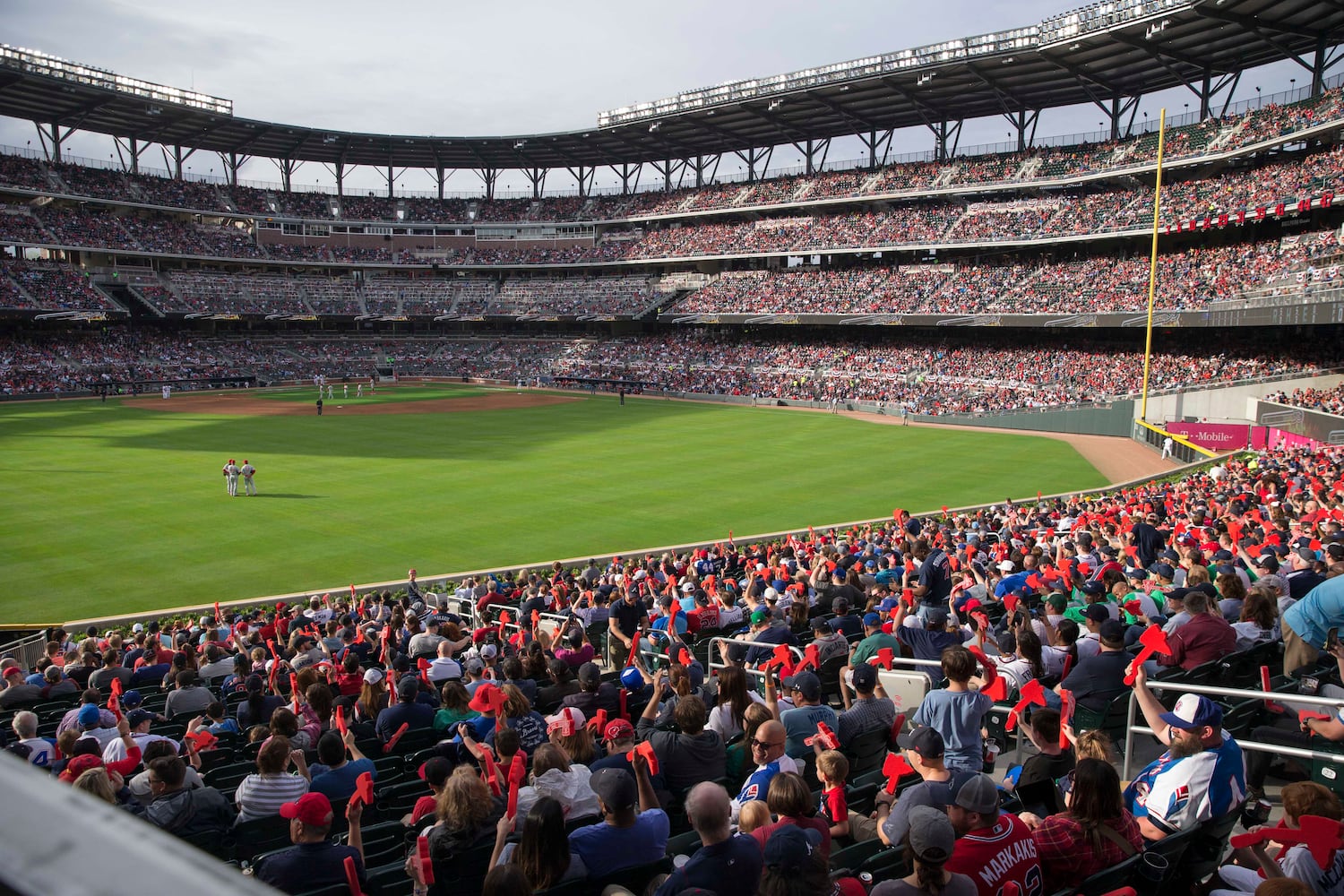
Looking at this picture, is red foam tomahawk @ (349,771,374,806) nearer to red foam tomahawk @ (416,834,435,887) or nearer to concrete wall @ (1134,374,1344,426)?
red foam tomahawk @ (416,834,435,887)

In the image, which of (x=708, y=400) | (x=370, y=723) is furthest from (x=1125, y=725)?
(x=708, y=400)

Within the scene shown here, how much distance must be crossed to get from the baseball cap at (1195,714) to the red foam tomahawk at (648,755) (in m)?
3.36

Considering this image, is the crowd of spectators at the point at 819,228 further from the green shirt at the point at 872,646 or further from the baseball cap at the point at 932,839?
the baseball cap at the point at 932,839

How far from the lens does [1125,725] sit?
8.13 metres

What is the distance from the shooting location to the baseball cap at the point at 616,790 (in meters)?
5.16

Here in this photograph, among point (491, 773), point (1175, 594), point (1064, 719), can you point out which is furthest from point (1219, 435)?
point (491, 773)

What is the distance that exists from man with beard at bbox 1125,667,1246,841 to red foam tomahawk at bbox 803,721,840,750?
1.87 meters

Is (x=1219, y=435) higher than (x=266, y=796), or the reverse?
(x=266, y=796)

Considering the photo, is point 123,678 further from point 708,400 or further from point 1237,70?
point 1237,70

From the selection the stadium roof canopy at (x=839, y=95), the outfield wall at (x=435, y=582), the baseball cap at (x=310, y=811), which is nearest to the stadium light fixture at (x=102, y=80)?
the stadium roof canopy at (x=839, y=95)

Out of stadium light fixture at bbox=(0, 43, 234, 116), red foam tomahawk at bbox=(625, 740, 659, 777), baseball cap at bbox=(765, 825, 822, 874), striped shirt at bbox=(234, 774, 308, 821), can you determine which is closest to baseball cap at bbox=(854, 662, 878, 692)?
red foam tomahawk at bbox=(625, 740, 659, 777)

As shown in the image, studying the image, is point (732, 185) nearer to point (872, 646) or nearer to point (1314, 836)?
point (872, 646)

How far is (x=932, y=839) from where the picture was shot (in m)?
4.15

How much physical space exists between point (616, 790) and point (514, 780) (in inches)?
38.3
